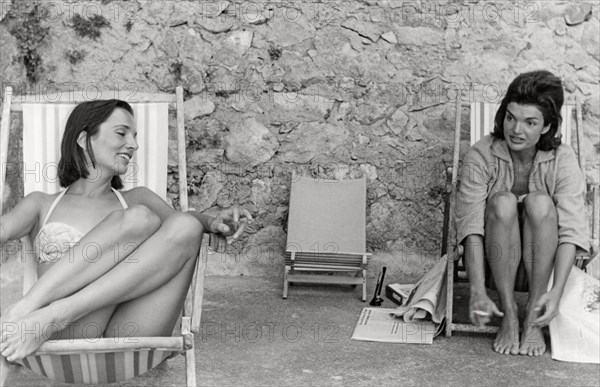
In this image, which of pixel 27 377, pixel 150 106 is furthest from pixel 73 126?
pixel 27 377

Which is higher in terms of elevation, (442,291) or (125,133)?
(125,133)

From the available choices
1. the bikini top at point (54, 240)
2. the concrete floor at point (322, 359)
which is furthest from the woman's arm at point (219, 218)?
the concrete floor at point (322, 359)

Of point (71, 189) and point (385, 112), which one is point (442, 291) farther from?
point (71, 189)

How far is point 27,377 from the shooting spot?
3293 millimetres

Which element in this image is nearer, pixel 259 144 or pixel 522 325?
pixel 522 325

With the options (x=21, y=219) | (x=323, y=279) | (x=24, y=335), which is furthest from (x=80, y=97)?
(x=323, y=279)

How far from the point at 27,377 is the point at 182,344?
989 millimetres

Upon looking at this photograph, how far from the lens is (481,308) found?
3584mm

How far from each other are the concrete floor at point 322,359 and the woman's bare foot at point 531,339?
47mm

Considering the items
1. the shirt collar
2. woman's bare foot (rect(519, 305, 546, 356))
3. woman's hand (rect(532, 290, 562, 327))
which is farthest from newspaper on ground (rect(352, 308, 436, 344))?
the shirt collar

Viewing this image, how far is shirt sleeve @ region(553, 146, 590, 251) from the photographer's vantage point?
3.71 meters

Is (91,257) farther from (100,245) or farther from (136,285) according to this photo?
(136,285)

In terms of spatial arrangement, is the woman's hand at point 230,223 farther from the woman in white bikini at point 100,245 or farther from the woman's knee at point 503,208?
the woman's knee at point 503,208

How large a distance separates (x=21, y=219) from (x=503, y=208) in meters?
2.08
